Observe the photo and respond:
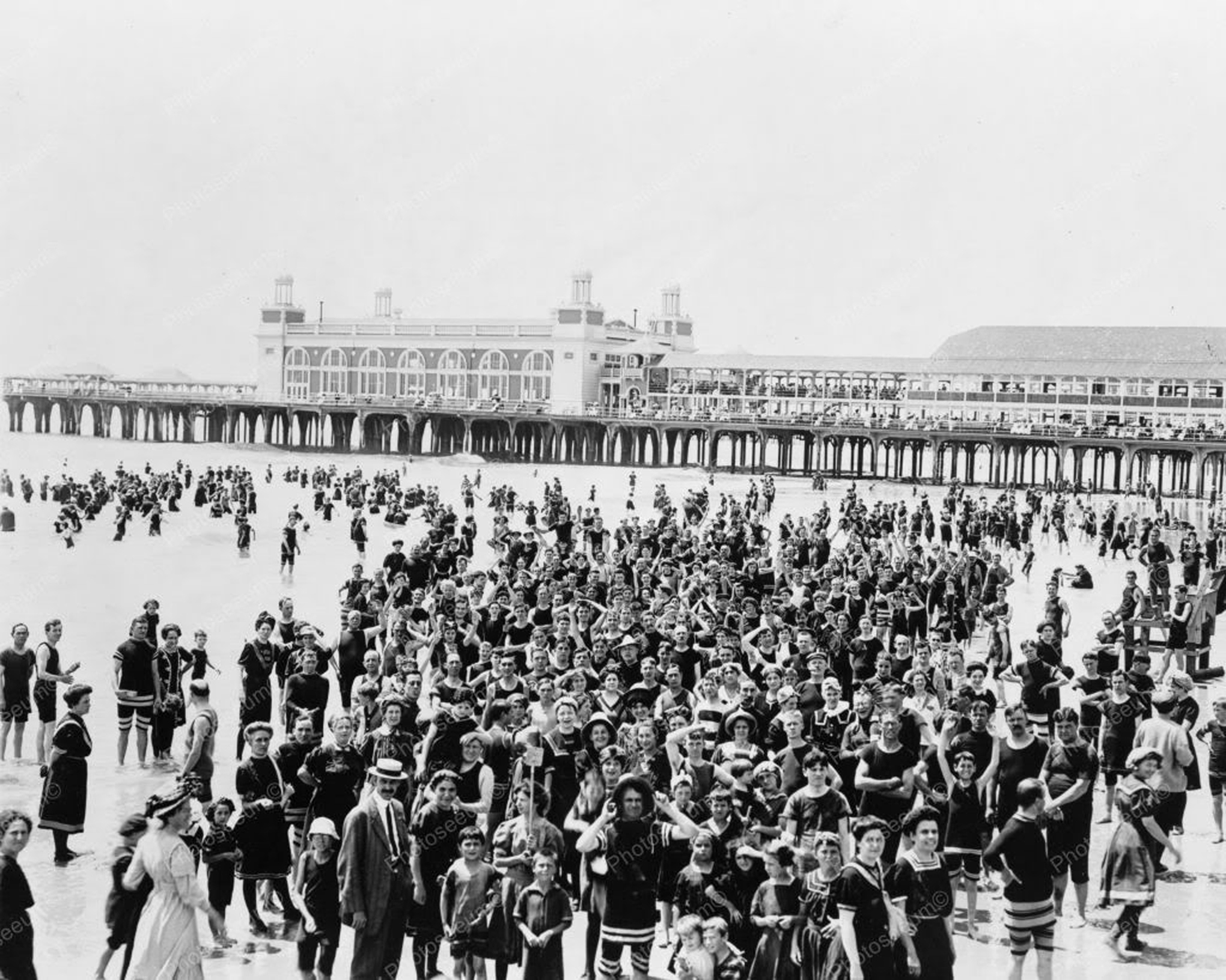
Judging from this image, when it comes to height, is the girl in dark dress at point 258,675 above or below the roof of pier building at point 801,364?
below

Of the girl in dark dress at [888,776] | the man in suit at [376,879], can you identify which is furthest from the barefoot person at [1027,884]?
the man in suit at [376,879]

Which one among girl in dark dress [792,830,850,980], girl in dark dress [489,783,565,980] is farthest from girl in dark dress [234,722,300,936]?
girl in dark dress [792,830,850,980]

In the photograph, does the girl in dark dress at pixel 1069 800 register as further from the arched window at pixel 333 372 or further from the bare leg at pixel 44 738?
the arched window at pixel 333 372

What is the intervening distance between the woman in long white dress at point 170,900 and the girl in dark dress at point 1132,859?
13.7ft

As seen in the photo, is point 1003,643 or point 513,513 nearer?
point 1003,643

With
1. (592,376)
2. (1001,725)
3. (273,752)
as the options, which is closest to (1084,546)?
(1001,725)

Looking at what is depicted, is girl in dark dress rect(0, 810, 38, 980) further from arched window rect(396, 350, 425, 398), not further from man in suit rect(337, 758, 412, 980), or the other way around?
arched window rect(396, 350, 425, 398)

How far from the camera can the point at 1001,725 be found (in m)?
12.6

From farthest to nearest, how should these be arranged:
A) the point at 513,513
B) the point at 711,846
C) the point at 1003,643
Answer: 1. the point at 513,513
2. the point at 1003,643
3. the point at 711,846

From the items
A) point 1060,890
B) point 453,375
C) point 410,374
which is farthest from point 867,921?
point 410,374

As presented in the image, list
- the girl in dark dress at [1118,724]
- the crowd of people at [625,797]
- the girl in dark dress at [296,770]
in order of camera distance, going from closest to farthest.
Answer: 1. the crowd of people at [625,797]
2. the girl in dark dress at [296,770]
3. the girl in dark dress at [1118,724]

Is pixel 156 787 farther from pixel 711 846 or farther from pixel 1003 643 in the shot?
pixel 1003 643

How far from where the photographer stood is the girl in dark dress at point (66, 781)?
308 inches

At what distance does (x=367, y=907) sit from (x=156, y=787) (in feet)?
13.9
